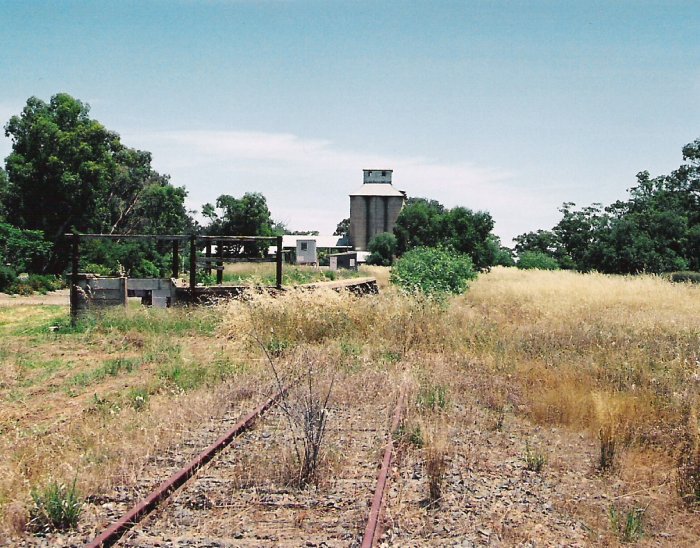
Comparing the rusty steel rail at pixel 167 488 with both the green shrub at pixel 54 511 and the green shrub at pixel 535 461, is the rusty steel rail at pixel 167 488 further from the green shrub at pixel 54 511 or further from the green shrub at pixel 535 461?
the green shrub at pixel 535 461

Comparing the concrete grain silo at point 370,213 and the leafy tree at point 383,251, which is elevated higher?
the concrete grain silo at point 370,213

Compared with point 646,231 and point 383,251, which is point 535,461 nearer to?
point 646,231

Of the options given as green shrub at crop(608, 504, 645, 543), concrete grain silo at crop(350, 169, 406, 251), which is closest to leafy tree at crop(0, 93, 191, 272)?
green shrub at crop(608, 504, 645, 543)

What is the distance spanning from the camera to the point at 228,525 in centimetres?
528

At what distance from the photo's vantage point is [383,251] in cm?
8675

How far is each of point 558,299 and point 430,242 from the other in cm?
5589

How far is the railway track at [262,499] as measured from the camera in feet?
16.5

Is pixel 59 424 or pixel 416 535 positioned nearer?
pixel 416 535

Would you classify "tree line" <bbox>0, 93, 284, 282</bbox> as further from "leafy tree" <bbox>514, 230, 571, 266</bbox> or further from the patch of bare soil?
"leafy tree" <bbox>514, 230, 571, 266</bbox>

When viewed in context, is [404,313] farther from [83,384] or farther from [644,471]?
[644,471]

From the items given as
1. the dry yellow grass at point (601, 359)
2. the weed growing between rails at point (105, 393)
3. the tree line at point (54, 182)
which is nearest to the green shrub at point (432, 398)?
the dry yellow grass at point (601, 359)

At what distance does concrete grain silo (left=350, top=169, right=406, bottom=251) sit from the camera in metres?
102

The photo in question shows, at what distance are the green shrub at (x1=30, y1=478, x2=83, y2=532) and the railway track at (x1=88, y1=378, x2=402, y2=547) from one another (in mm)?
432

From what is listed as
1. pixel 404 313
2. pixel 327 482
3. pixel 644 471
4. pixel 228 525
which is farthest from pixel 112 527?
pixel 404 313
